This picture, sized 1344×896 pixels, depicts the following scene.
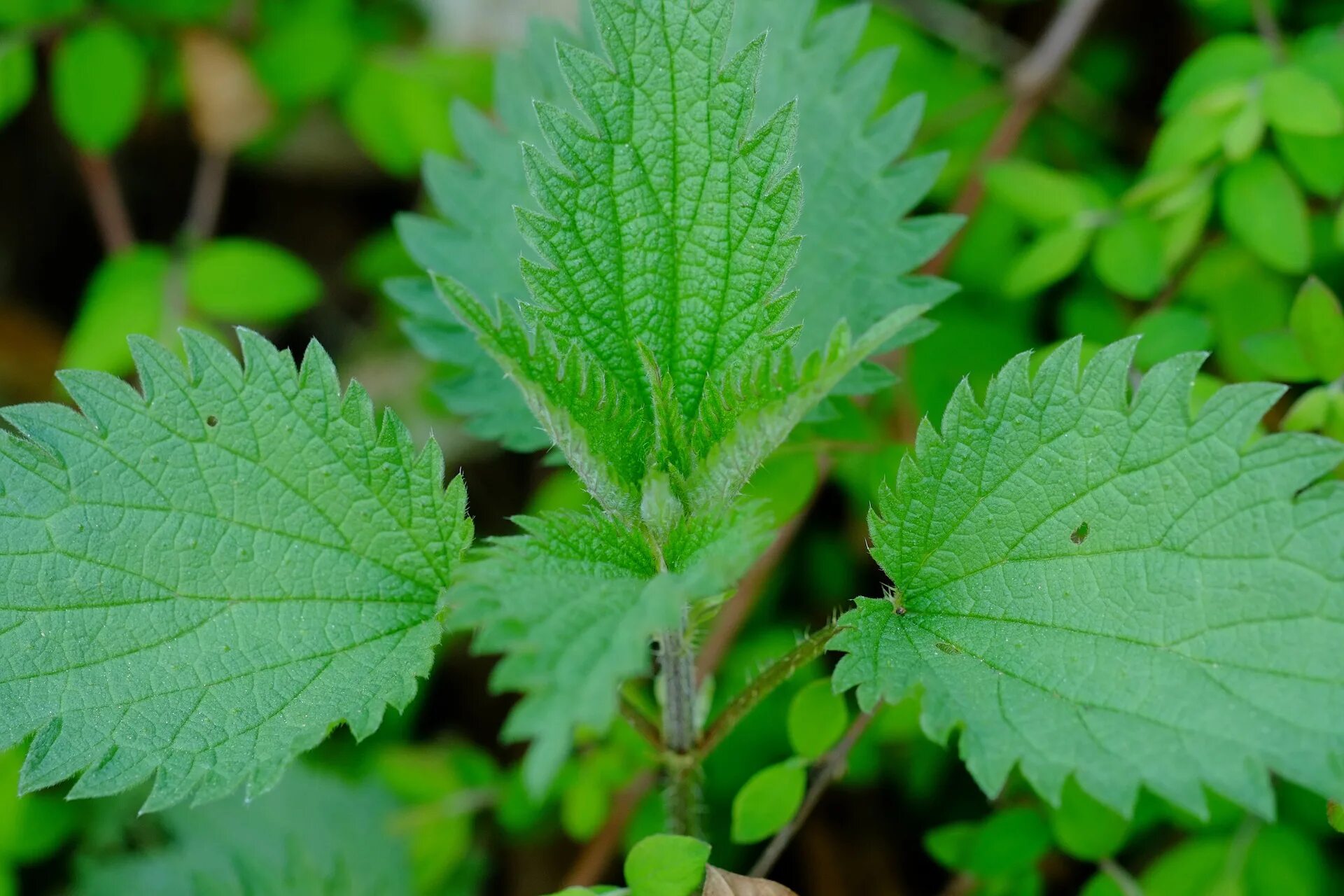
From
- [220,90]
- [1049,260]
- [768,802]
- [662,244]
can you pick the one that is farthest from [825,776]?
[220,90]

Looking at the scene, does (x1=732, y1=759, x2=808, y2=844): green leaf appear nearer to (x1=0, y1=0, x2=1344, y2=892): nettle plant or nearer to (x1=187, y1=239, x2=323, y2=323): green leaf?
(x1=0, y1=0, x2=1344, y2=892): nettle plant

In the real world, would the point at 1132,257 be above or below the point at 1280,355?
above

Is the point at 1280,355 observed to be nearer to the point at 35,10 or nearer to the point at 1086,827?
the point at 1086,827

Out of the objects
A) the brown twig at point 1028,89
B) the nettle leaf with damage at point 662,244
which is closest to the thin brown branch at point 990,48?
the brown twig at point 1028,89

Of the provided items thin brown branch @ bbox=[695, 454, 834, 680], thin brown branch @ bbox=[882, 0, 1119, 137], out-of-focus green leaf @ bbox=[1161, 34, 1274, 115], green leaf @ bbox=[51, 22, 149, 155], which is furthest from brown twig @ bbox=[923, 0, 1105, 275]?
green leaf @ bbox=[51, 22, 149, 155]

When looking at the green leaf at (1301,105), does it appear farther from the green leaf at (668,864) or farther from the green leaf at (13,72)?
the green leaf at (13,72)

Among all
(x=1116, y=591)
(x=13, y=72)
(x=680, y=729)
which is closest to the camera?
(x=1116, y=591)

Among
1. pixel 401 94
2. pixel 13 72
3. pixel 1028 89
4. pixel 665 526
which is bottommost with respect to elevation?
pixel 665 526

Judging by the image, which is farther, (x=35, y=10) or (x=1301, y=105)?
(x=35, y=10)
